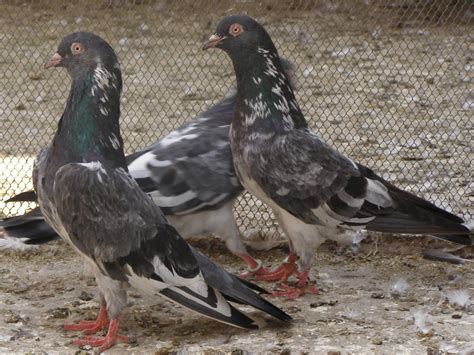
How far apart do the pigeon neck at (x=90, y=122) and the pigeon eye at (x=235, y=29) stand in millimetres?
726

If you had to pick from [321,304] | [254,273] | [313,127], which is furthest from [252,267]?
[313,127]

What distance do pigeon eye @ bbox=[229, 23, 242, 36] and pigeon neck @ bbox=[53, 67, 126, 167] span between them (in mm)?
726

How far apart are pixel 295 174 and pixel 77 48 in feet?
3.56

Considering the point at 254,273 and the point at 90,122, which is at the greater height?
the point at 90,122

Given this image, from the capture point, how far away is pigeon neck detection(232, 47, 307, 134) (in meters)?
4.95

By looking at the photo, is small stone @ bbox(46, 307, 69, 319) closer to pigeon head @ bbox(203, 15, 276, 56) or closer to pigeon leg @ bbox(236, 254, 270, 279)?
pigeon leg @ bbox(236, 254, 270, 279)

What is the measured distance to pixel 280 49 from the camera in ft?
26.0

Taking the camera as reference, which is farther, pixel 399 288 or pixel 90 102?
pixel 399 288

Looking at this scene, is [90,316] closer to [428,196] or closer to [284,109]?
[284,109]

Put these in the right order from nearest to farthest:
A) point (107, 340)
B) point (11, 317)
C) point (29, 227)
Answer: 1. point (107, 340)
2. point (11, 317)
3. point (29, 227)

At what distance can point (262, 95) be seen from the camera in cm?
496

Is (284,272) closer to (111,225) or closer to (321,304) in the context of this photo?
(321,304)

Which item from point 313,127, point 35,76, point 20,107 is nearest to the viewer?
point 313,127

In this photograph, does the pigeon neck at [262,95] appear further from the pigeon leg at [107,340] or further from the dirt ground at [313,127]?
the pigeon leg at [107,340]
